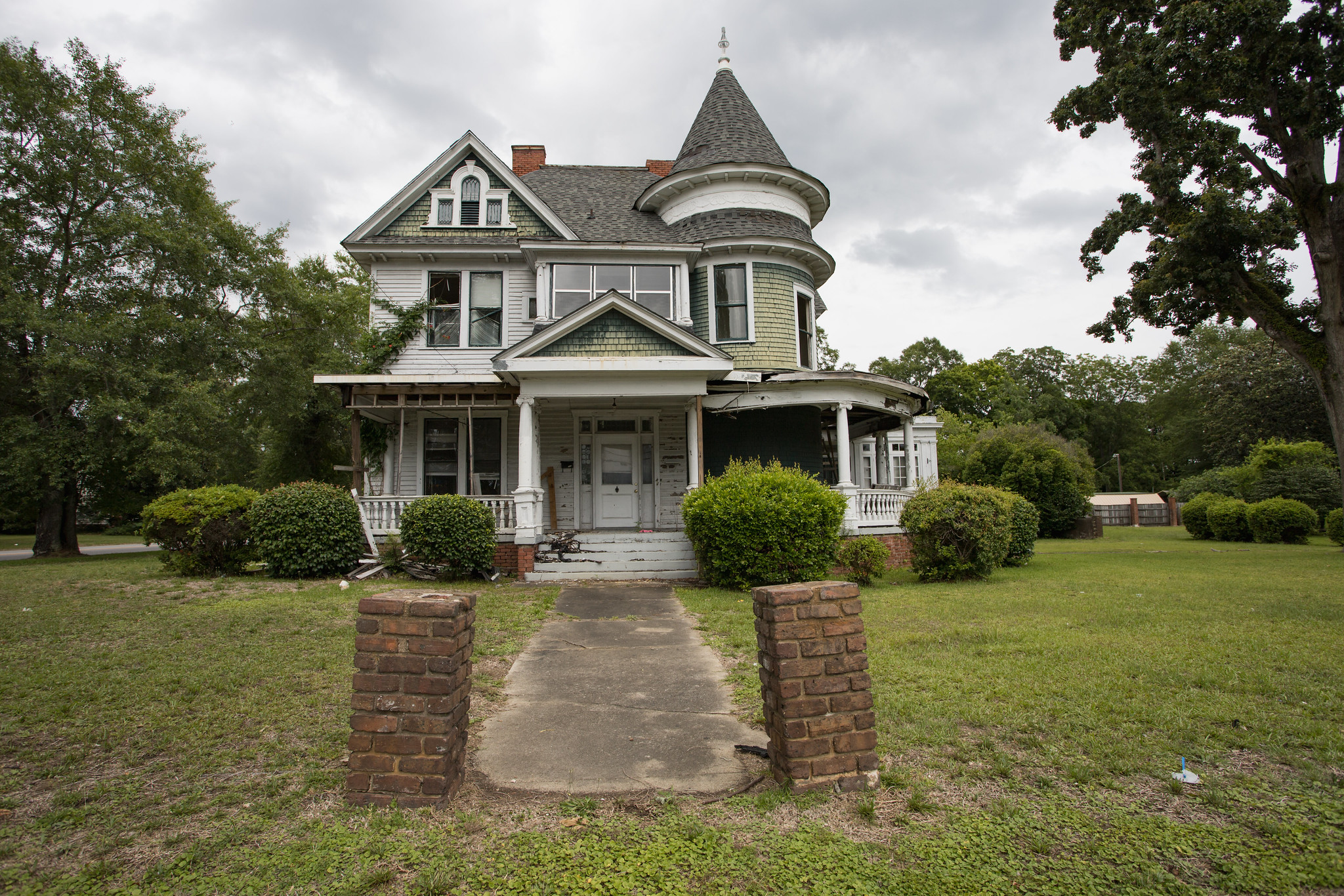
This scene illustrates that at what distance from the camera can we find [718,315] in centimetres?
1573

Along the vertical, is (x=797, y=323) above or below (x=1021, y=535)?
above

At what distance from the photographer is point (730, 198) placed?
16.2 meters

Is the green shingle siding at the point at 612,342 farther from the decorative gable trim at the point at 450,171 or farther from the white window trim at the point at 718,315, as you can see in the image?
the decorative gable trim at the point at 450,171

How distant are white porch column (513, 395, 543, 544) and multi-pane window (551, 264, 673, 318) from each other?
347 centimetres

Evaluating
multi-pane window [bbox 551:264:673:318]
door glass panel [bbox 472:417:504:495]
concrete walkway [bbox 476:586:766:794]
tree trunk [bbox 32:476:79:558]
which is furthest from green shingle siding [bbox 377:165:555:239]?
tree trunk [bbox 32:476:79:558]

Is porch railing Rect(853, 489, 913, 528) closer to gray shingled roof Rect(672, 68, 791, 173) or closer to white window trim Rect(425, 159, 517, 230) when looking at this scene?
gray shingled roof Rect(672, 68, 791, 173)

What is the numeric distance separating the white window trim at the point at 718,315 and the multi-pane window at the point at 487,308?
4795 mm

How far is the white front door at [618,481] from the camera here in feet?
50.5

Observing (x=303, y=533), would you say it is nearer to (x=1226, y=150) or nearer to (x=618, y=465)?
(x=618, y=465)

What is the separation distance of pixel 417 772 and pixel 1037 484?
27.4m

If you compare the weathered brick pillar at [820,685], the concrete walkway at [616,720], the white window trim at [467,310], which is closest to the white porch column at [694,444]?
the white window trim at [467,310]

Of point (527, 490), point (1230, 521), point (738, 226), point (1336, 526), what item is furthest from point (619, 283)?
point (1230, 521)

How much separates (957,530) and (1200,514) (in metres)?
17.3

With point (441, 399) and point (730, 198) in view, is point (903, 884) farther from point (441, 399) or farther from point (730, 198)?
point (730, 198)
